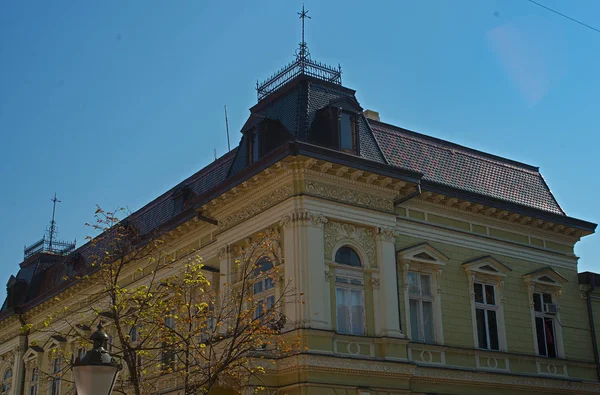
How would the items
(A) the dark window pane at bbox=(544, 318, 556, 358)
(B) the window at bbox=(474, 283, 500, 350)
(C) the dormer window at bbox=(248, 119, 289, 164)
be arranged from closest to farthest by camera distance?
(C) the dormer window at bbox=(248, 119, 289, 164) → (B) the window at bbox=(474, 283, 500, 350) → (A) the dark window pane at bbox=(544, 318, 556, 358)

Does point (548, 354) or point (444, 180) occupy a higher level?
point (444, 180)

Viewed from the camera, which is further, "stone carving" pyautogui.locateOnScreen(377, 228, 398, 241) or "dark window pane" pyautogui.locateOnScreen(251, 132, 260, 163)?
"dark window pane" pyautogui.locateOnScreen(251, 132, 260, 163)

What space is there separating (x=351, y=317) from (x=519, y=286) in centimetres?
691

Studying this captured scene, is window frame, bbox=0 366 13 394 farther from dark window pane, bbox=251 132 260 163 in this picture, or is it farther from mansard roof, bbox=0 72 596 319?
dark window pane, bbox=251 132 260 163

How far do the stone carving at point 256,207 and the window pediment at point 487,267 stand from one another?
6.28 meters

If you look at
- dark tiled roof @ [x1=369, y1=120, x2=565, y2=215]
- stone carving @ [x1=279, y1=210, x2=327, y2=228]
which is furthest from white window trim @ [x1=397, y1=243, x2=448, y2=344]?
stone carving @ [x1=279, y1=210, x2=327, y2=228]

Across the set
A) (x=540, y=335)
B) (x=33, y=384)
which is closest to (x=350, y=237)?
(x=540, y=335)

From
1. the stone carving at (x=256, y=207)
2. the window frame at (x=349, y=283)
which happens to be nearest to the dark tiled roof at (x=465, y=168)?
the window frame at (x=349, y=283)

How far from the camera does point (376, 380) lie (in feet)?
70.7

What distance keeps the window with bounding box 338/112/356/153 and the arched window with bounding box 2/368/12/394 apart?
23.0 m

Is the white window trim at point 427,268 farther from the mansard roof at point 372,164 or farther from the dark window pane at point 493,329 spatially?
the dark window pane at point 493,329

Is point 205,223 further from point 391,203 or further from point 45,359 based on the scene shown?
point 45,359

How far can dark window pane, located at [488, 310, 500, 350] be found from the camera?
2511cm

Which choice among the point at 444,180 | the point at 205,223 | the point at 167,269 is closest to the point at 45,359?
the point at 167,269
